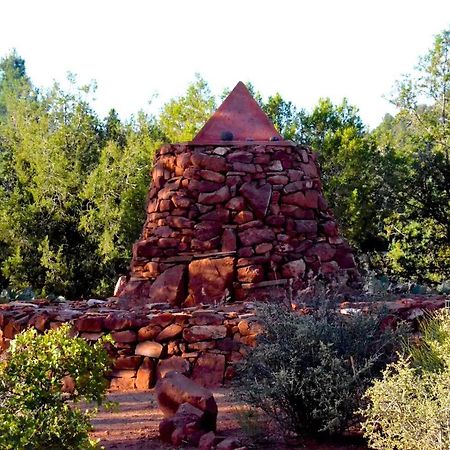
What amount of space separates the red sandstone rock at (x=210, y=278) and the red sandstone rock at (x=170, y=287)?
0.42ft

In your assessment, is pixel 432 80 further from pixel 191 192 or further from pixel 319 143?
pixel 191 192

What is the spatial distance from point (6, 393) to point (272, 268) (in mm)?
4999

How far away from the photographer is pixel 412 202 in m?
16.9

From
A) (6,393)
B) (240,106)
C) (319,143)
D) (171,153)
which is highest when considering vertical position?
(319,143)

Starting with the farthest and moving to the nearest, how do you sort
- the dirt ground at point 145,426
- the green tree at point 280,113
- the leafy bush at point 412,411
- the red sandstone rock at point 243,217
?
the green tree at point 280,113 < the red sandstone rock at point 243,217 < the dirt ground at point 145,426 < the leafy bush at point 412,411

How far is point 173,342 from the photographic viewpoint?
22.2ft

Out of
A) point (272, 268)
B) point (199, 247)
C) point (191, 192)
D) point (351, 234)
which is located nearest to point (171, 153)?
point (191, 192)

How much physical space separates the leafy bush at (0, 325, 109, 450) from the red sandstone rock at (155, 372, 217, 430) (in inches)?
41.1

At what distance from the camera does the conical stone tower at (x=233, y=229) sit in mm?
8281

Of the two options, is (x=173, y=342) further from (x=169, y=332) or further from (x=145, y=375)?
(x=145, y=375)

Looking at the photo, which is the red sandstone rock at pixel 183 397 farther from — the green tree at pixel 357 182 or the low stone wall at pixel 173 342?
the green tree at pixel 357 182

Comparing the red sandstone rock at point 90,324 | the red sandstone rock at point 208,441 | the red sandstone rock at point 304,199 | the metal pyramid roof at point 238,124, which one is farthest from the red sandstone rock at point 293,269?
the red sandstone rock at point 208,441

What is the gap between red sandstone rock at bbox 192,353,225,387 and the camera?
6566 millimetres

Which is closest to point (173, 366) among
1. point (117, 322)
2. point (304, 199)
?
point (117, 322)
